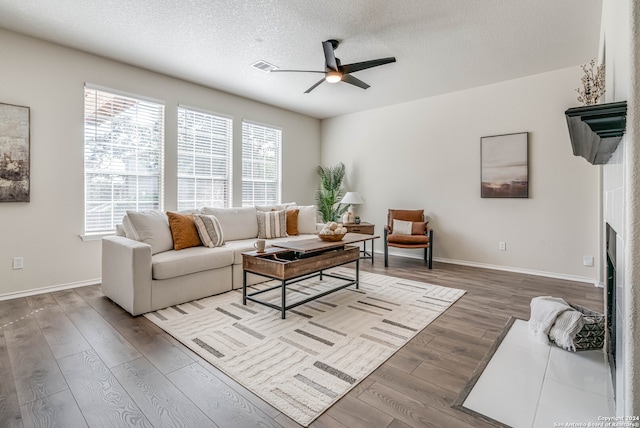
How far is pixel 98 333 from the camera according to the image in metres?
2.49

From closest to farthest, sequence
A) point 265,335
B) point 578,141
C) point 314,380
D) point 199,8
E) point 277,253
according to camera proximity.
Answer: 1. point 578,141
2. point 314,380
3. point 265,335
4. point 199,8
5. point 277,253

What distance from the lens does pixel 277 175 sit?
6.11m

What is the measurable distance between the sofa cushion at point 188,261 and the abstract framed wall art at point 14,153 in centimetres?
162

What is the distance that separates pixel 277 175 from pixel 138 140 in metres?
2.50

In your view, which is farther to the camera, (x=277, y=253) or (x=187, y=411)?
(x=277, y=253)

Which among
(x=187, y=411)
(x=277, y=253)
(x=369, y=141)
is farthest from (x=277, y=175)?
(x=187, y=411)

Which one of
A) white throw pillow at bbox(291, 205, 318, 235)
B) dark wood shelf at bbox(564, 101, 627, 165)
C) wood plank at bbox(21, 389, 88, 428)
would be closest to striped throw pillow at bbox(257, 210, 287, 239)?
white throw pillow at bbox(291, 205, 318, 235)

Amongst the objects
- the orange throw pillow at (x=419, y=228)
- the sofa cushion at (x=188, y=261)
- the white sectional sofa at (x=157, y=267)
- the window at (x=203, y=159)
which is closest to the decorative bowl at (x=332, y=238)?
the white sectional sofa at (x=157, y=267)

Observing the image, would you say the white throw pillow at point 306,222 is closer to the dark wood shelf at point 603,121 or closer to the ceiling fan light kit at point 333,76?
the ceiling fan light kit at point 333,76

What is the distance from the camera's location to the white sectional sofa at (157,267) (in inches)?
113

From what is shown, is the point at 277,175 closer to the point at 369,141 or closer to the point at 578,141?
the point at 369,141

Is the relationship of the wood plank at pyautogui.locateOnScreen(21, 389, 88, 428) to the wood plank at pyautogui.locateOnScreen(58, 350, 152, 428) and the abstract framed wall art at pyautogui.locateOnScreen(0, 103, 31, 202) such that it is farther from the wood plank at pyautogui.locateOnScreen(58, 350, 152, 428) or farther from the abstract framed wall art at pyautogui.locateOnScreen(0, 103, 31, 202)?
the abstract framed wall art at pyautogui.locateOnScreen(0, 103, 31, 202)

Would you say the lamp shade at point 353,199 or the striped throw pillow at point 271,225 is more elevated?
the lamp shade at point 353,199

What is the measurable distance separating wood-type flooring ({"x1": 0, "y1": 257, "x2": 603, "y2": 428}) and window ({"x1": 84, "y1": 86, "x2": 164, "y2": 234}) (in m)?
1.33
